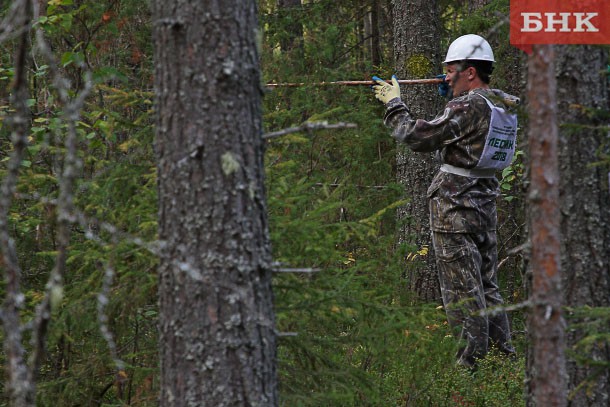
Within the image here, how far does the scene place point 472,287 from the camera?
684 cm

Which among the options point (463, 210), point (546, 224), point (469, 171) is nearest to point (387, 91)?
point (469, 171)

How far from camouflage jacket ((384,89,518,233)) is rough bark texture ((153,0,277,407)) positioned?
3453 millimetres

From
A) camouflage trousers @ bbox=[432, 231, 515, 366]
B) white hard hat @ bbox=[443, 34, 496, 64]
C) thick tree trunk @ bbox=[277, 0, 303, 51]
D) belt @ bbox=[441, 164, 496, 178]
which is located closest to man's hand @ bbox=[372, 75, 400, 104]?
white hard hat @ bbox=[443, 34, 496, 64]

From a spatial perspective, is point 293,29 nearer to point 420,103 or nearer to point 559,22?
point 420,103

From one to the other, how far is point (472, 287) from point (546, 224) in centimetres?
381

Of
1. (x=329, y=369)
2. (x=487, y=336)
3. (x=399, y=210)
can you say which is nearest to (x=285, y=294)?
(x=329, y=369)

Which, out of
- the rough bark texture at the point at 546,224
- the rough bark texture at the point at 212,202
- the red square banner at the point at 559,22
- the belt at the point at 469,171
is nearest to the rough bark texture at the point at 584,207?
the red square banner at the point at 559,22

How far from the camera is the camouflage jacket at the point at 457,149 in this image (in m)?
6.71

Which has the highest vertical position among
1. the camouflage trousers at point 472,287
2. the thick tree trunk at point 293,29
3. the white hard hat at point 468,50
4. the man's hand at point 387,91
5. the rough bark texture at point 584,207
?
the thick tree trunk at point 293,29

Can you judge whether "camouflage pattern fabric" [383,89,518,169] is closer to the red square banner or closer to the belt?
the belt

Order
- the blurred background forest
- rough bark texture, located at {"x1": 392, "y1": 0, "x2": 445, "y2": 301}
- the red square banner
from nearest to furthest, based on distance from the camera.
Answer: the red square banner, the blurred background forest, rough bark texture, located at {"x1": 392, "y1": 0, "x2": 445, "y2": 301}

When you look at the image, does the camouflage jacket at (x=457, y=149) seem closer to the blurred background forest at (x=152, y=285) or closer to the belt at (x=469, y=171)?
the belt at (x=469, y=171)

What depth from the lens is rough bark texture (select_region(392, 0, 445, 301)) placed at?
28.5ft

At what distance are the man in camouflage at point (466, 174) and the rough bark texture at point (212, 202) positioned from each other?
3466mm
